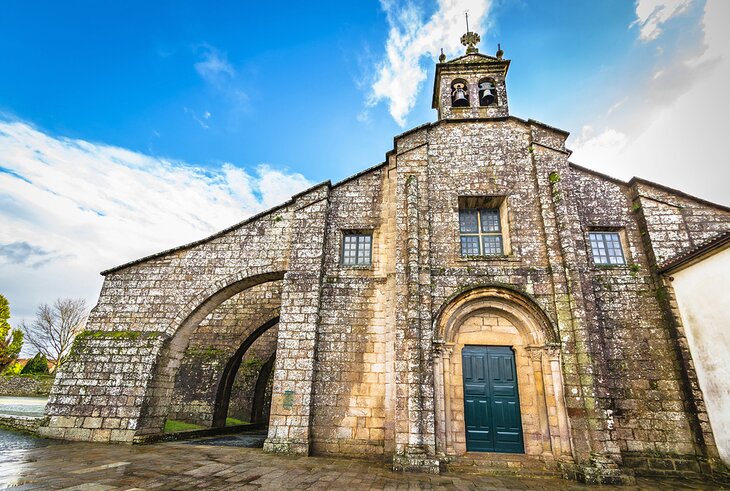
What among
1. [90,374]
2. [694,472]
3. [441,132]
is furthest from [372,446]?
[441,132]

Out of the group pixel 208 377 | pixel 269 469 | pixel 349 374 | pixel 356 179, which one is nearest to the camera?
pixel 269 469

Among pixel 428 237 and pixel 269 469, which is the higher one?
pixel 428 237

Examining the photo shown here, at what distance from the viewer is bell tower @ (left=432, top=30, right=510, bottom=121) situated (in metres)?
10.5

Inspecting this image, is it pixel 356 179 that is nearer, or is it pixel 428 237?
pixel 428 237

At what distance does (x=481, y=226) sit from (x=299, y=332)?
214 inches

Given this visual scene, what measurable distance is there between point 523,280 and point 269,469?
6515 mm

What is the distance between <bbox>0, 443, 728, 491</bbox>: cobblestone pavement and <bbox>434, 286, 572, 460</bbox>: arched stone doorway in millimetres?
911

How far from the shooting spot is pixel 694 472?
670cm

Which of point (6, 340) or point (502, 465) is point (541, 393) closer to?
point (502, 465)

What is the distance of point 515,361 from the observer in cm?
787

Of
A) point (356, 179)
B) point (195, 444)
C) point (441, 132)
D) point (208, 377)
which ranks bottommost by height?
point (195, 444)

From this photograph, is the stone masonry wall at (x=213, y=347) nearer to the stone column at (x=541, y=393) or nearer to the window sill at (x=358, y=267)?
the window sill at (x=358, y=267)

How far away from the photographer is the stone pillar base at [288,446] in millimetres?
7215

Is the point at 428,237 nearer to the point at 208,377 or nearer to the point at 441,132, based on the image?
the point at 441,132
